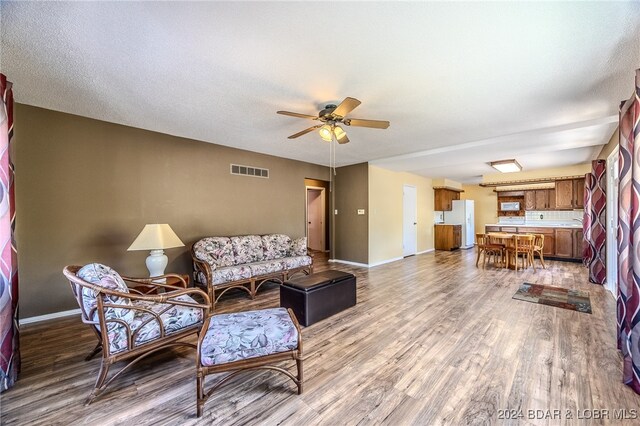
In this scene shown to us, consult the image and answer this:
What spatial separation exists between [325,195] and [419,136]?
13.1ft

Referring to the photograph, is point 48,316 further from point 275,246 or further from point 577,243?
point 577,243

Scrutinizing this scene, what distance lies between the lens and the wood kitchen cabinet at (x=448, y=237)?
8.56 metres

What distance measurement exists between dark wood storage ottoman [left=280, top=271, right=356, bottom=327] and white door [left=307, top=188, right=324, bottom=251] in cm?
474

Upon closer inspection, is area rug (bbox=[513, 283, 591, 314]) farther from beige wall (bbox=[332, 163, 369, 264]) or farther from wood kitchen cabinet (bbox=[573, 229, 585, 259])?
wood kitchen cabinet (bbox=[573, 229, 585, 259])

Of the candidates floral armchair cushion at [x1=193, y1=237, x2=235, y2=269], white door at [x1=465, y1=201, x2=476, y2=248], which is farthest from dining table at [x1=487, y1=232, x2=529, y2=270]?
floral armchair cushion at [x1=193, y1=237, x2=235, y2=269]

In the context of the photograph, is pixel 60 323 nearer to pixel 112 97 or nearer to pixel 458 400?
pixel 112 97

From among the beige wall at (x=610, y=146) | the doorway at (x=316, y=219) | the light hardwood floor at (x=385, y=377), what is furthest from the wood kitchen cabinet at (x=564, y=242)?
the doorway at (x=316, y=219)

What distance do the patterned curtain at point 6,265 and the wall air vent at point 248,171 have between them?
3004 mm

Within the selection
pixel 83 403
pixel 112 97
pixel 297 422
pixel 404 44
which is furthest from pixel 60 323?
pixel 404 44

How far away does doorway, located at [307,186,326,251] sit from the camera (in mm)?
8142

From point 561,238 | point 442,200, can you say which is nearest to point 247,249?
point 442,200

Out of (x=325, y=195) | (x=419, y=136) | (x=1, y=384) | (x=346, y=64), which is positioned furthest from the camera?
(x=325, y=195)

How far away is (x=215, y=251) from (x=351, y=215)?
3479 millimetres

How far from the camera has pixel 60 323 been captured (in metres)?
3.04
